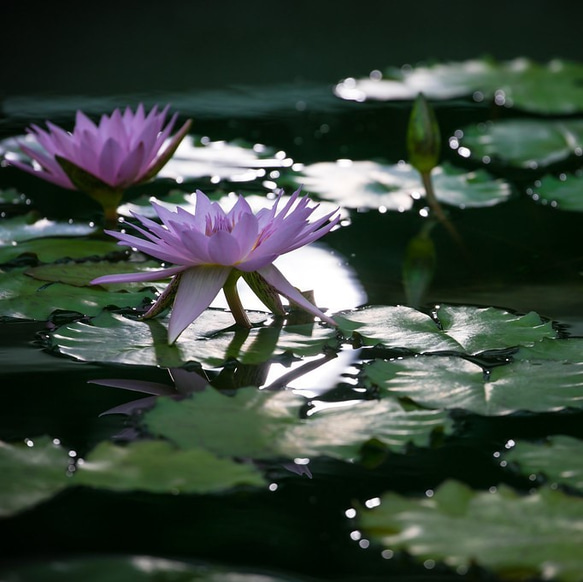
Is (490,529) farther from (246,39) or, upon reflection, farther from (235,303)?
(246,39)

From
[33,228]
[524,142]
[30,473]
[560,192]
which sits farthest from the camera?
[524,142]

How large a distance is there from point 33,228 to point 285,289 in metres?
0.70

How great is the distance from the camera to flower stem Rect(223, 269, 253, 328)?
122 cm

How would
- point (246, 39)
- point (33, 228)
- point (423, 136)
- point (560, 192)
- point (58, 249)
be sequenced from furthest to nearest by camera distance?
point (246, 39), point (560, 192), point (423, 136), point (33, 228), point (58, 249)

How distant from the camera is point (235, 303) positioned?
48.6 inches

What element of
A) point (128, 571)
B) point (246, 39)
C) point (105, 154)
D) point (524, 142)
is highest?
point (246, 39)

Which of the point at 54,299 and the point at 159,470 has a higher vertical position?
the point at 54,299

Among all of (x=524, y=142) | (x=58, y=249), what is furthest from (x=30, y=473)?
(x=524, y=142)

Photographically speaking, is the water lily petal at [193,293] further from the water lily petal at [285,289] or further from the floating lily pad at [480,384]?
the floating lily pad at [480,384]

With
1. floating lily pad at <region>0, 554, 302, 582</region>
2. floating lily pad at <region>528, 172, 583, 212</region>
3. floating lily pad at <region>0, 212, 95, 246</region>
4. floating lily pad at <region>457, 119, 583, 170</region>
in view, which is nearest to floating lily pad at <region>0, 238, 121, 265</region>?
floating lily pad at <region>0, 212, 95, 246</region>

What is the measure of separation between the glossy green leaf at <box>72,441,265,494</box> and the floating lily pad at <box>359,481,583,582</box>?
0.46ft

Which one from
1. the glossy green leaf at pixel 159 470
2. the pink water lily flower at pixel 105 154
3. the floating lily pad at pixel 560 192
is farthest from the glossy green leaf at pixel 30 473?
the floating lily pad at pixel 560 192

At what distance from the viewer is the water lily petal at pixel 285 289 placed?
1191 mm

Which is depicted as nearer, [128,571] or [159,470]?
[128,571]
